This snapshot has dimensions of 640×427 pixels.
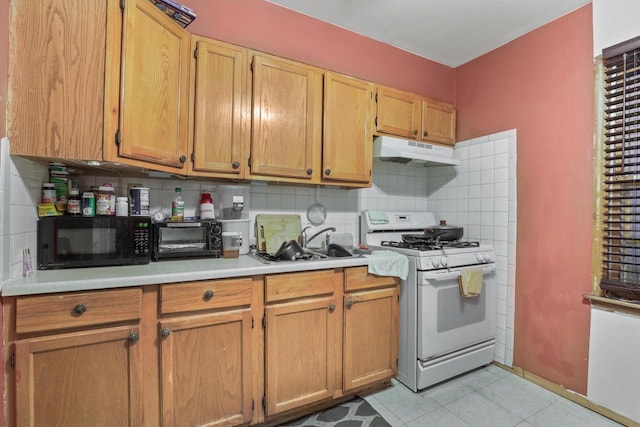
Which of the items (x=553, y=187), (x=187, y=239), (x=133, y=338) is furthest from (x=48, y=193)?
(x=553, y=187)

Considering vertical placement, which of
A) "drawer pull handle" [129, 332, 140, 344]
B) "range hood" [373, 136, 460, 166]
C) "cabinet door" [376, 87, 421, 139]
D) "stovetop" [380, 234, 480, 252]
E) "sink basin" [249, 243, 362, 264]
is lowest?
"drawer pull handle" [129, 332, 140, 344]

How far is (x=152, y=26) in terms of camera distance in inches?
56.4

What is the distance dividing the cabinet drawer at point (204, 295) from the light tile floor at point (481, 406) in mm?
1131

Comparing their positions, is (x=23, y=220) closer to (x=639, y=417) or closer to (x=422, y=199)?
(x=422, y=199)

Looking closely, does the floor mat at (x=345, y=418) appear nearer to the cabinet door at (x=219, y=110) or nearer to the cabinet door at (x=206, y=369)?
the cabinet door at (x=206, y=369)

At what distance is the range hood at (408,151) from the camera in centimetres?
224

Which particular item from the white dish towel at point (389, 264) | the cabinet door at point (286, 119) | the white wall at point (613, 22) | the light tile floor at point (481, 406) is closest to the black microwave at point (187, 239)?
the cabinet door at point (286, 119)

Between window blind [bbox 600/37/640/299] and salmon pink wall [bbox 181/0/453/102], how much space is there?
122 centimetres

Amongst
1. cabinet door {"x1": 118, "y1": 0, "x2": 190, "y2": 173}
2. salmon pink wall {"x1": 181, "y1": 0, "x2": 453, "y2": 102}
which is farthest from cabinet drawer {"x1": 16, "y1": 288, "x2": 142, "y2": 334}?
salmon pink wall {"x1": 181, "y1": 0, "x2": 453, "y2": 102}

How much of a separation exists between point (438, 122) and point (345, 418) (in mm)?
2363

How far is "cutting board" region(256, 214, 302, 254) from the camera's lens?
6.71 feet

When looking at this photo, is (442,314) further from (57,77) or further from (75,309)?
(57,77)

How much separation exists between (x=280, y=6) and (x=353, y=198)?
1.53m

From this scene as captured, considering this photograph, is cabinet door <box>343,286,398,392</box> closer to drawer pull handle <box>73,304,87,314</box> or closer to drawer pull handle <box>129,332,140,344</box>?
drawer pull handle <box>129,332,140,344</box>
